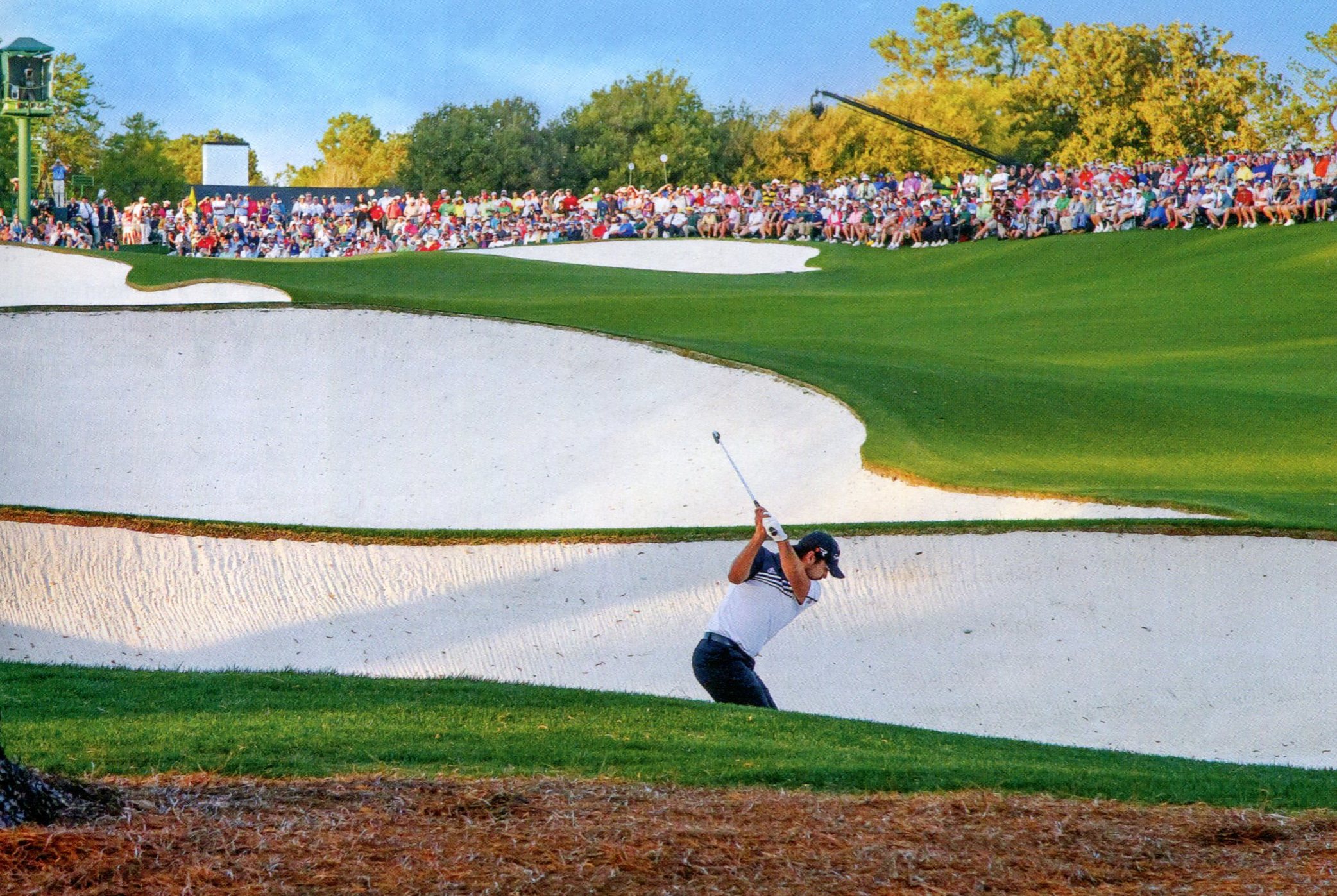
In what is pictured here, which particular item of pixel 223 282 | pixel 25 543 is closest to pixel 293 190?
pixel 223 282

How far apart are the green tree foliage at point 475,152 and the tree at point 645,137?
343 cm

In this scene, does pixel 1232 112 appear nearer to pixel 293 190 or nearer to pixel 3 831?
pixel 293 190

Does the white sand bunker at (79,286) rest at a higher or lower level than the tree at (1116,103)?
lower

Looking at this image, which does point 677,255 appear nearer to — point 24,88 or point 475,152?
point 24,88

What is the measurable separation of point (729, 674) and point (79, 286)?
1010 inches

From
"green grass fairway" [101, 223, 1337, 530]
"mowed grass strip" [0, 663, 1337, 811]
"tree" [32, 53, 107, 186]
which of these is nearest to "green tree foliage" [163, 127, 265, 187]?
"tree" [32, 53, 107, 186]

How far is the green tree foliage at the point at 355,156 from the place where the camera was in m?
93.5

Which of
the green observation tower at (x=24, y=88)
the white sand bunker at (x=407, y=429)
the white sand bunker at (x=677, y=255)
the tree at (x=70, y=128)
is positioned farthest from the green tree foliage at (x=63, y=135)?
the white sand bunker at (x=407, y=429)

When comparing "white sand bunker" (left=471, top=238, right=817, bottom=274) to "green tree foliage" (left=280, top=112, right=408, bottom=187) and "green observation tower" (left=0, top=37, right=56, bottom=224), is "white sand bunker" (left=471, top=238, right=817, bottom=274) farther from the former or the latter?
"green tree foliage" (left=280, top=112, right=408, bottom=187)

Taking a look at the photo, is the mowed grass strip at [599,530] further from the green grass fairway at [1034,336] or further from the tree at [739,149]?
the tree at [739,149]

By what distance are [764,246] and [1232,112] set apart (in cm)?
3454

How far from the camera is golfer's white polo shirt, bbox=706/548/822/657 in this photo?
8.12m

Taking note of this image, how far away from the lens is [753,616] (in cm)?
814

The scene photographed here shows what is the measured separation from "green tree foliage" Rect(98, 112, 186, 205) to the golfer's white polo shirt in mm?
73833
